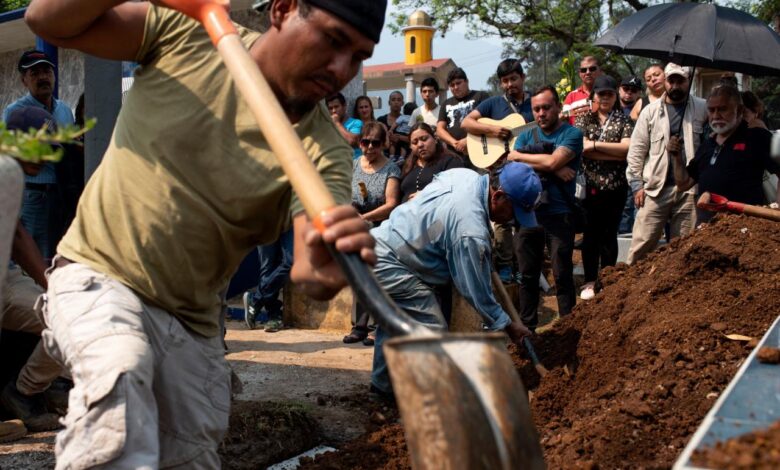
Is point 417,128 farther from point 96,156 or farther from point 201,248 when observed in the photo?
point 201,248

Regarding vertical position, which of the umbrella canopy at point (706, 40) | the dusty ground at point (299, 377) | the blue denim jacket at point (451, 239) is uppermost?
the umbrella canopy at point (706, 40)

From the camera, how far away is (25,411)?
5211mm

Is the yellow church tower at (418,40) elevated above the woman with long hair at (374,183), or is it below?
above

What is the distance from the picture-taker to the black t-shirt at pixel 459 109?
905 cm

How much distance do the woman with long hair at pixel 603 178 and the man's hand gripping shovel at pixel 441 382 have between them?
581cm

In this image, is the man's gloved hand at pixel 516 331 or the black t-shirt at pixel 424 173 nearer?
the man's gloved hand at pixel 516 331

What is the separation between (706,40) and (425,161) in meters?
2.66

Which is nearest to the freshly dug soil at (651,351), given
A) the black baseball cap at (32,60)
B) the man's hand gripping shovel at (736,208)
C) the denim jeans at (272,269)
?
the man's hand gripping shovel at (736,208)

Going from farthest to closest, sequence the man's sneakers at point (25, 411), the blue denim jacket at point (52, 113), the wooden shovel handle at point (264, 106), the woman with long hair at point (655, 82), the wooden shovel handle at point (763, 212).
Result: the woman with long hair at point (655, 82), the blue denim jacket at point (52, 113), the wooden shovel handle at point (763, 212), the man's sneakers at point (25, 411), the wooden shovel handle at point (264, 106)

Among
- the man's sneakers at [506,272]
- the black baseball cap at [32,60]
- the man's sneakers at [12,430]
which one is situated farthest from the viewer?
the man's sneakers at [506,272]

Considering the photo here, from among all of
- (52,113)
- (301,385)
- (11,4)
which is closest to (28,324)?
(301,385)

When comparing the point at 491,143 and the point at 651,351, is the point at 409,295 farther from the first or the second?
the point at 491,143

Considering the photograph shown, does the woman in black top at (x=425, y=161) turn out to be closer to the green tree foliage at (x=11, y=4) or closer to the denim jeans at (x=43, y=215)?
the denim jeans at (x=43, y=215)

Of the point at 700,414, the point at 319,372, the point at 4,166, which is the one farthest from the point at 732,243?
the point at 4,166
